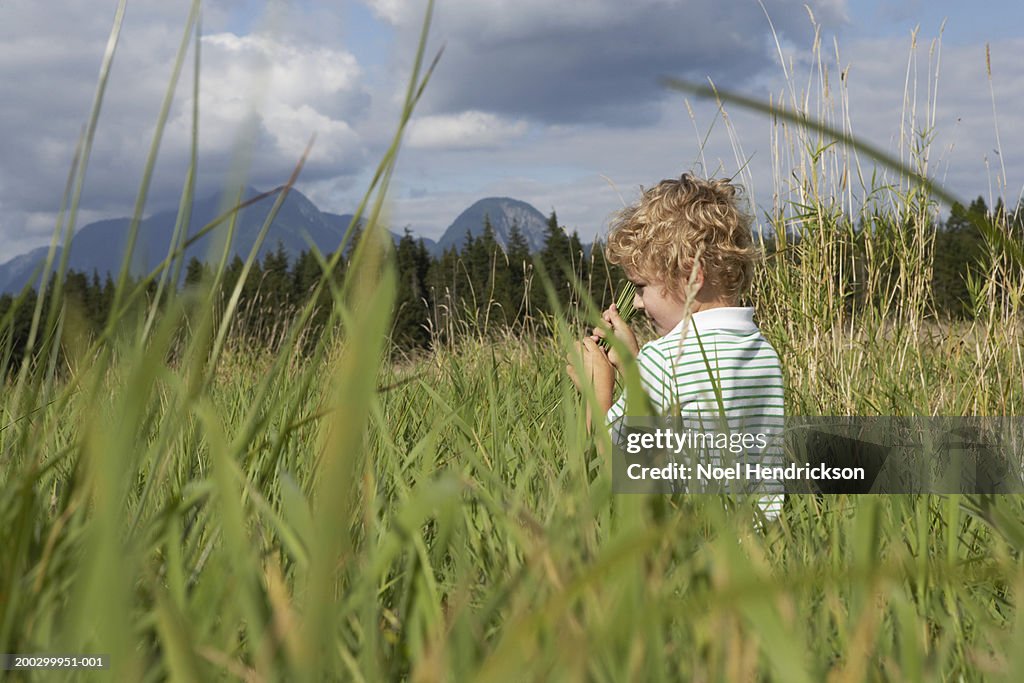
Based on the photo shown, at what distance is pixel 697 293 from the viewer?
6.60ft

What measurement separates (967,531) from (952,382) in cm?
171

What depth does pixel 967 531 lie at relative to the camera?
1.41m

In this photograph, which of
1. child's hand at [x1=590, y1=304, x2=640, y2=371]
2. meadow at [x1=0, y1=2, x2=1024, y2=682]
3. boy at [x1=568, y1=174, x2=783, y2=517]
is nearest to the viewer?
meadow at [x1=0, y1=2, x2=1024, y2=682]

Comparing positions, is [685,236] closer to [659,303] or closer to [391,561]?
[659,303]

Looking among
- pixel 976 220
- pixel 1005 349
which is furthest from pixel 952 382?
pixel 976 220

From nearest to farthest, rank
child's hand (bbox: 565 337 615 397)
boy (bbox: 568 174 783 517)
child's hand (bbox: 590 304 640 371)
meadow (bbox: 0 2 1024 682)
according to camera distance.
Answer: meadow (bbox: 0 2 1024 682) < child's hand (bbox: 590 304 640 371) < boy (bbox: 568 174 783 517) < child's hand (bbox: 565 337 615 397)

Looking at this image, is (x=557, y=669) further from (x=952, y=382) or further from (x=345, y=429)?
(x=952, y=382)

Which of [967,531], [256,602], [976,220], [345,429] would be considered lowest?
[967,531]

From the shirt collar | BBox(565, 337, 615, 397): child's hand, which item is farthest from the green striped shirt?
BBox(565, 337, 615, 397): child's hand

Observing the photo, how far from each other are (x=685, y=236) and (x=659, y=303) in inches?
8.0

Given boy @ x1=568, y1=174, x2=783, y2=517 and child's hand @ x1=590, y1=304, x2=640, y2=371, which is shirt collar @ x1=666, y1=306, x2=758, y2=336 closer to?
boy @ x1=568, y1=174, x2=783, y2=517

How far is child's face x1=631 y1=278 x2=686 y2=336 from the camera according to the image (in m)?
2.17

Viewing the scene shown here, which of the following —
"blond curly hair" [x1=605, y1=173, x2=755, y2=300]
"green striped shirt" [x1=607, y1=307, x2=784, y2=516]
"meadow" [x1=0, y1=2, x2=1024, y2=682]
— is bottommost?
"meadow" [x1=0, y1=2, x2=1024, y2=682]

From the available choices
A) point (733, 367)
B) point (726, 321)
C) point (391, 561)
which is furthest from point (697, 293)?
point (391, 561)
